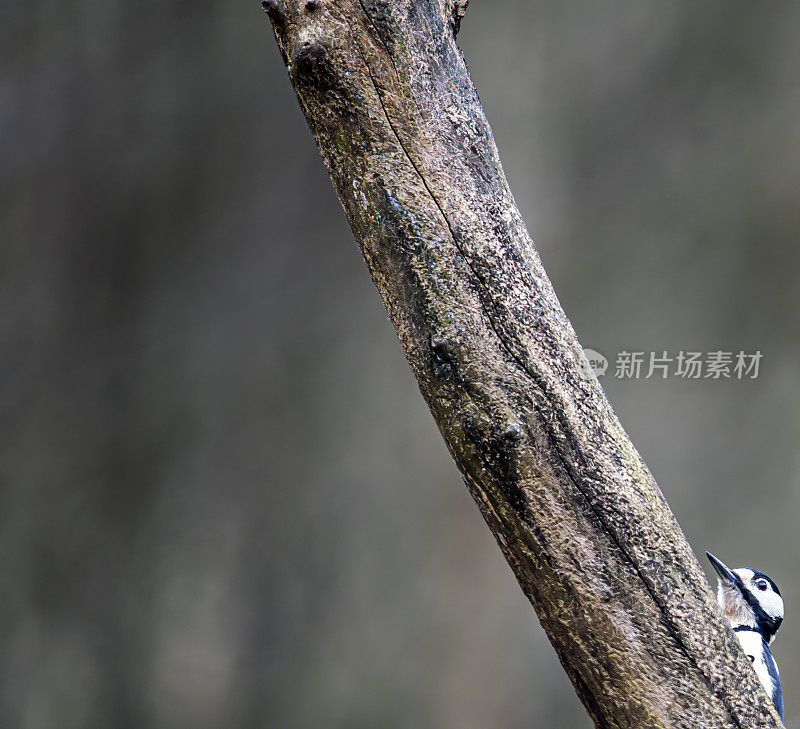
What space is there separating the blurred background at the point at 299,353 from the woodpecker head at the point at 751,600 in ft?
3.56

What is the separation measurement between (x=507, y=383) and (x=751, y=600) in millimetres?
1037

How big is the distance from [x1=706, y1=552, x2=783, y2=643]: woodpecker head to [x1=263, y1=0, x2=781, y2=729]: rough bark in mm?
747

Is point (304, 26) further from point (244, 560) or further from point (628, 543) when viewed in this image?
point (244, 560)

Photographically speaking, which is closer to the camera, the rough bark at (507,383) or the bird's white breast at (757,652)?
the rough bark at (507,383)

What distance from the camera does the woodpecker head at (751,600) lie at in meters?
1.39

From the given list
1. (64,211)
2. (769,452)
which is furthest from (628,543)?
(64,211)

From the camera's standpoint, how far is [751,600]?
1405 mm

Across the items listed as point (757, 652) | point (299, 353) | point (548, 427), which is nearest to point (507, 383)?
point (548, 427)

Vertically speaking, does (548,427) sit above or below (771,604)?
below

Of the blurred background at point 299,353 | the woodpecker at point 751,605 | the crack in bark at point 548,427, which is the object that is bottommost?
the crack in bark at point 548,427

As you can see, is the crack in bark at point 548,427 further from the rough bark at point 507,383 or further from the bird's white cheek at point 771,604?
the bird's white cheek at point 771,604

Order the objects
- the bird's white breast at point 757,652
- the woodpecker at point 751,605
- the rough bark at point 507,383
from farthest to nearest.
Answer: the woodpecker at point 751,605 → the bird's white breast at point 757,652 → the rough bark at point 507,383

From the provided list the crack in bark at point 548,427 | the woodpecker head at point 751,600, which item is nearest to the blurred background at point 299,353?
the woodpecker head at point 751,600

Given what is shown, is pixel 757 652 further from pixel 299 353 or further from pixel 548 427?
pixel 299 353
